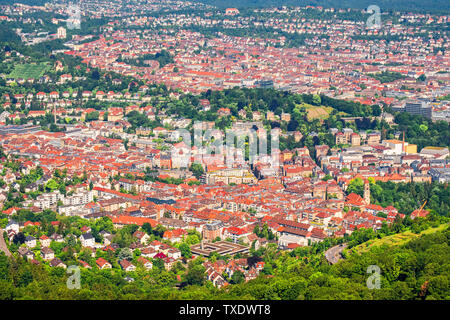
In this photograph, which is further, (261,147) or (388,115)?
(388,115)

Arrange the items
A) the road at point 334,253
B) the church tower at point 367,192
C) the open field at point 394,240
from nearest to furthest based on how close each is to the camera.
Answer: the road at point 334,253, the open field at point 394,240, the church tower at point 367,192

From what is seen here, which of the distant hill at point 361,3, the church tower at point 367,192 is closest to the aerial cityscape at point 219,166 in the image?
the church tower at point 367,192

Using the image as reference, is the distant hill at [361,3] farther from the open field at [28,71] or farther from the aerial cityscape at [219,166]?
the open field at [28,71]

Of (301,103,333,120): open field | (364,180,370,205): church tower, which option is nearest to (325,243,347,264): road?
(364,180,370,205): church tower

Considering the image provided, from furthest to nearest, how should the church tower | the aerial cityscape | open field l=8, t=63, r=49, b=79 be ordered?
open field l=8, t=63, r=49, b=79
the church tower
the aerial cityscape

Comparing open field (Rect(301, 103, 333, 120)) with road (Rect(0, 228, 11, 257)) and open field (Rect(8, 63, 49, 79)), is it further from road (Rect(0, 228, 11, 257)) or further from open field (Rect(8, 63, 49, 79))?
road (Rect(0, 228, 11, 257))

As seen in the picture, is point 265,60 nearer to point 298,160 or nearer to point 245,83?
point 245,83

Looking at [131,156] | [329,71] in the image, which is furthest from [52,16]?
[131,156]
